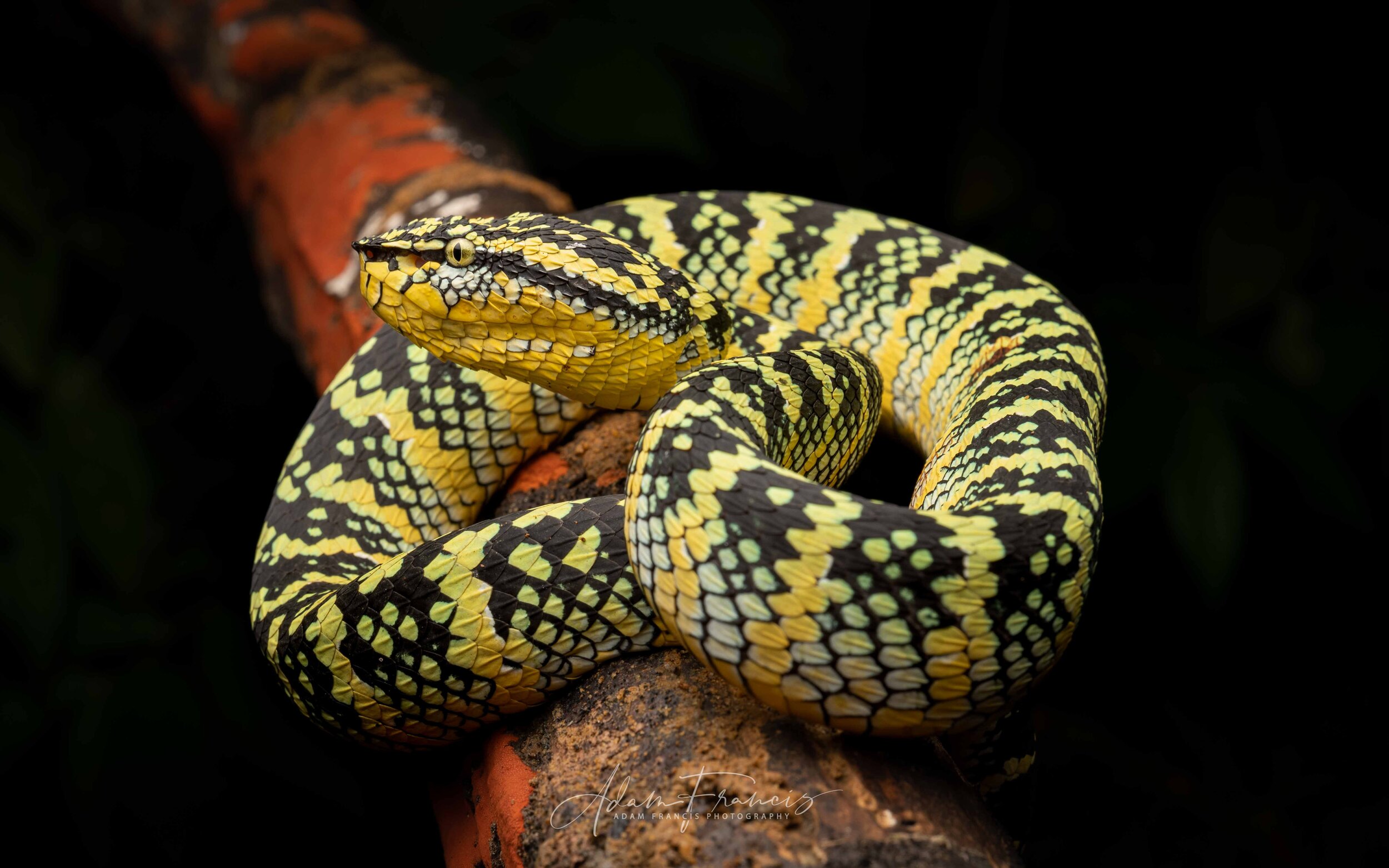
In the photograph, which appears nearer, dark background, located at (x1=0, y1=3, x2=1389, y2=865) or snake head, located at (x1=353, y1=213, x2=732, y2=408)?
snake head, located at (x1=353, y1=213, x2=732, y2=408)

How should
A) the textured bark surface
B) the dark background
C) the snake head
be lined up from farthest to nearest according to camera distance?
the dark background, the snake head, the textured bark surface

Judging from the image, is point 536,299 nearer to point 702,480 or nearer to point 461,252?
point 461,252

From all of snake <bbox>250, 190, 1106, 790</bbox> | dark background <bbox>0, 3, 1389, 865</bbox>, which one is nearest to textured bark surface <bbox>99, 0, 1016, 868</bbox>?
snake <bbox>250, 190, 1106, 790</bbox>

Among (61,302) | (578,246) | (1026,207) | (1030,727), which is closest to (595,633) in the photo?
(578,246)

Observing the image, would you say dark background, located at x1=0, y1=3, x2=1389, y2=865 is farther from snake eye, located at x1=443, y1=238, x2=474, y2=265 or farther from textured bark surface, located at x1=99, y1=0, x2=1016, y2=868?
snake eye, located at x1=443, y1=238, x2=474, y2=265

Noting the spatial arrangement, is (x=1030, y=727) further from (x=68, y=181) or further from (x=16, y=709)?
(x=68, y=181)

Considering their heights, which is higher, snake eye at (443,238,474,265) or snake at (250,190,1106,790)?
snake eye at (443,238,474,265)

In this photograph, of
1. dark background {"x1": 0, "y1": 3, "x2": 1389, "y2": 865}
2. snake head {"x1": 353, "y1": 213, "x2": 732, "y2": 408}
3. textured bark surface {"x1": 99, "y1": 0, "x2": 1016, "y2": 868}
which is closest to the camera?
textured bark surface {"x1": 99, "y1": 0, "x2": 1016, "y2": 868}

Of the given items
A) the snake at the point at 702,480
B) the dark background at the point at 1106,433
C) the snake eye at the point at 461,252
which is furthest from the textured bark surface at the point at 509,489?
the snake eye at the point at 461,252
